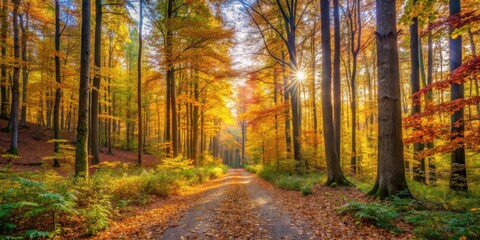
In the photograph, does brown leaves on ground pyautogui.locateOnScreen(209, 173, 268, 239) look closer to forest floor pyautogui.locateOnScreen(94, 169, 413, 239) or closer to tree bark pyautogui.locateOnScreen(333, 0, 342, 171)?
forest floor pyautogui.locateOnScreen(94, 169, 413, 239)

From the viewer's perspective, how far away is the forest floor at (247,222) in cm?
462

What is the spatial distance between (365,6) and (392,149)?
1178 cm

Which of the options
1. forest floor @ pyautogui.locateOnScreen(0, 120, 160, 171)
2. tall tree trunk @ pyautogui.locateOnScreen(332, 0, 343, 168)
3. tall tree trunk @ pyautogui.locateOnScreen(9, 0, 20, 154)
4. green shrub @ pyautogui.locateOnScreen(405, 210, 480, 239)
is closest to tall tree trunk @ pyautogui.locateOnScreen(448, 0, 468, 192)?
tall tree trunk @ pyautogui.locateOnScreen(332, 0, 343, 168)

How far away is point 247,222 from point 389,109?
4.80 m

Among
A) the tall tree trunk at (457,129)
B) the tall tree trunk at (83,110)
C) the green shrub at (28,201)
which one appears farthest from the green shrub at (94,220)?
the tall tree trunk at (457,129)

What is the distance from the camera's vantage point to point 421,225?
165 inches

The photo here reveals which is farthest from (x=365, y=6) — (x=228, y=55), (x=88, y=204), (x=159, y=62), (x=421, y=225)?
(x=88, y=204)

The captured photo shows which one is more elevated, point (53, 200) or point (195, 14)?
point (195, 14)

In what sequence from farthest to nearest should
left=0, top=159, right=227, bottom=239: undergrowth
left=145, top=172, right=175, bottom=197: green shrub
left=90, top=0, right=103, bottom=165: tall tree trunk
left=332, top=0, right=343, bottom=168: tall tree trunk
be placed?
left=90, top=0, right=103, bottom=165: tall tree trunk
left=332, top=0, right=343, bottom=168: tall tree trunk
left=145, top=172, right=175, bottom=197: green shrub
left=0, top=159, right=227, bottom=239: undergrowth

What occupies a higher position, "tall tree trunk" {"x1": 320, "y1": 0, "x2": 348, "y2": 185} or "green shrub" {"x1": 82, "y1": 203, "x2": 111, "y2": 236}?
"tall tree trunk" {"x1": 320, "y1": 0, "x2": 348, "y2": 185}

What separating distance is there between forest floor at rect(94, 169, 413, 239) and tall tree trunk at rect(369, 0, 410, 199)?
2.95 feet

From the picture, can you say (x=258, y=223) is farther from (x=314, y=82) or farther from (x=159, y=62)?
(x=314, y=82)

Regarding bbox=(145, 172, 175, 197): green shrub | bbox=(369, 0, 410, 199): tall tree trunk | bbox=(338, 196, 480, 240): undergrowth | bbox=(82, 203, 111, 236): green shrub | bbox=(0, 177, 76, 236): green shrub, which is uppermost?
bbox=(369, 0, 410, 199): tall tree trunk

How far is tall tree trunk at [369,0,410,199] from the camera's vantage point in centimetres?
619
